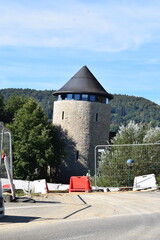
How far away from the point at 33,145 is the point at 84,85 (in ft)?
33.3

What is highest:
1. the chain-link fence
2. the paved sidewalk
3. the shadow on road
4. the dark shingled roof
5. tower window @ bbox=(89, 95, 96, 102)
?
the dark shingled roof

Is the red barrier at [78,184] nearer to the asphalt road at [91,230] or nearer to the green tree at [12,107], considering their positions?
the asphalt road at [91,230]

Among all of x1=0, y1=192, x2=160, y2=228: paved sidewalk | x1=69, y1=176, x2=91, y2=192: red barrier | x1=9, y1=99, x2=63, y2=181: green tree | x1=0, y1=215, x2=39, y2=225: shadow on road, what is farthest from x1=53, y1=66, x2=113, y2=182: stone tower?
x1=0, y1=215, x2=39, y2=225: shadow on road

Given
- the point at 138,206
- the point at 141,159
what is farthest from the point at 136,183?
the point at 138,206

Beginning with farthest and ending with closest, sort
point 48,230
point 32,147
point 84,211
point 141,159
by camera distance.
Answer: point 32,147 → point 141,159 → point 84,211 → point 48,230

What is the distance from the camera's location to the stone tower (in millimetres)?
59344

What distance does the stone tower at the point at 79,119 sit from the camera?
59344 millimetres

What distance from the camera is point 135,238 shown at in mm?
8312

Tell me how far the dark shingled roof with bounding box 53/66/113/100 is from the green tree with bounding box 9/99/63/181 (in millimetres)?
4709

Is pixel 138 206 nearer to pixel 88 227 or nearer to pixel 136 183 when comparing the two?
pixel 88 227

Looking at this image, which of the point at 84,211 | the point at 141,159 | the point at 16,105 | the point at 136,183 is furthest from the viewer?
the point at 16,105

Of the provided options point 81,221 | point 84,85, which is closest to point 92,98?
point 84,85

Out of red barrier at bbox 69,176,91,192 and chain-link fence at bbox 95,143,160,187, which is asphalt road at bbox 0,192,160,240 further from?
chain-link fence at bbox 95,143,160,187

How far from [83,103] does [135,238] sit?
51277mm
